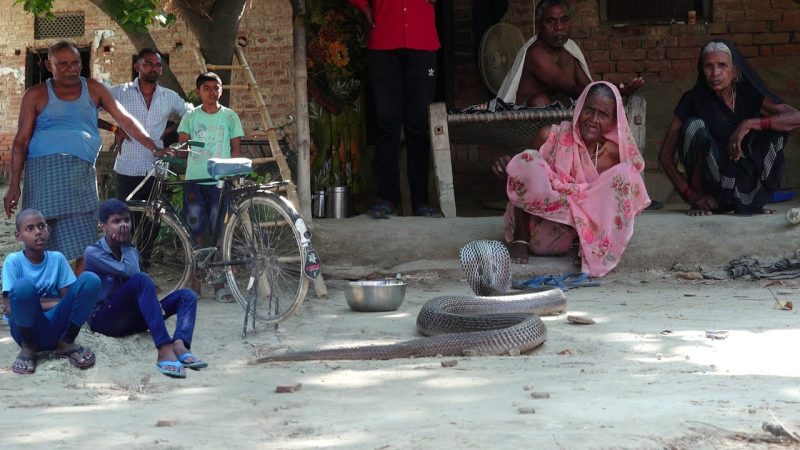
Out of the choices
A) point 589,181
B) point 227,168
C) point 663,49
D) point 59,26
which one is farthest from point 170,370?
point 59,26

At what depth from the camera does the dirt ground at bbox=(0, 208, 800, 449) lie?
10.6ft

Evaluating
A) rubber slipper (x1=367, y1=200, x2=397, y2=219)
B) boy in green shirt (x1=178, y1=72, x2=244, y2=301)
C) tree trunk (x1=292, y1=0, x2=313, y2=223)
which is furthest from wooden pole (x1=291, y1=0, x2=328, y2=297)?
boy in green shirt (x1=178, y1=72, x2=244, y2=301)

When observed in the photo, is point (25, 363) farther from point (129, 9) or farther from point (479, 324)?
point (129, 9)

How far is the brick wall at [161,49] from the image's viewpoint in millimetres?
11445

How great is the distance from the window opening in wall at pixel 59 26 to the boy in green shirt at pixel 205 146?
6.58m

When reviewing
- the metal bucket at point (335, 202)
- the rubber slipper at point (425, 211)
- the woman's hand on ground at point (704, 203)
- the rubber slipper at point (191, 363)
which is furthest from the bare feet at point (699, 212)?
the rubber slipper at point (191, 363)

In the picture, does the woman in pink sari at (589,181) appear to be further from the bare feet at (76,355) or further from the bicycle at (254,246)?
the bare feet at (76,355)

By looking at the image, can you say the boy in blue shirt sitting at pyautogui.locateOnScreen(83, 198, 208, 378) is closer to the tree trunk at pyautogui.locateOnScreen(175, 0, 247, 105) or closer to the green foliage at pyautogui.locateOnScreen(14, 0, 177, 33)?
the green foliage at pyautogui.locateOnScreen(14, 0, 177, 33)

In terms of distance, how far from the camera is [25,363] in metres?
4.48

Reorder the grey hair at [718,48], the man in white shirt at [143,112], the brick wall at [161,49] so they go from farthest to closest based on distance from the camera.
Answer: the brick wall at [161,49]
the grey hair at [718,48]
the man in white shirt at [143,112]

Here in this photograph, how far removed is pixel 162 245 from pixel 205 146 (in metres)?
0.69

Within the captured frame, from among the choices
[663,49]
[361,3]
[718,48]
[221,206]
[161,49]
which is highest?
[361,3]

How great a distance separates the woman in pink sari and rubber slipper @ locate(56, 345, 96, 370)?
333cm

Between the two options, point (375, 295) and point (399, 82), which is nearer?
point (375, 295)
